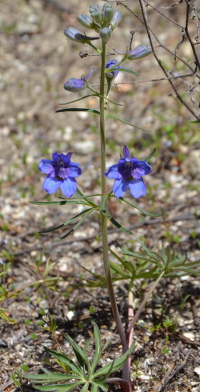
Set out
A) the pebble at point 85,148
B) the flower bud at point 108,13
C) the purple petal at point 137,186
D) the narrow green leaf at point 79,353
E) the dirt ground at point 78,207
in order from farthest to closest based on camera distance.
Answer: the pebble at point 85,148 → the dirt ground at point 78,207 → the narrow green leaf at point 79,353 → the purple petal at point 137,186 → the flower bud at point 108,13

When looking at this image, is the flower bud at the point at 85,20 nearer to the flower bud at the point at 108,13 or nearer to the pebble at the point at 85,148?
the flower bud at the point at 108,13

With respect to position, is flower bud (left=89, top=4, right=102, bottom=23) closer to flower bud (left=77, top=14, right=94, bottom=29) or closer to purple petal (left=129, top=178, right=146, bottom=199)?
flower bud (left=77, top=14, right=94, bottom=29)

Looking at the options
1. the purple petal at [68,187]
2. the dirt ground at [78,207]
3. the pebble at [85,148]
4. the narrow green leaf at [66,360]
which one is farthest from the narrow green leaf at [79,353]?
the pebble at [85,148]

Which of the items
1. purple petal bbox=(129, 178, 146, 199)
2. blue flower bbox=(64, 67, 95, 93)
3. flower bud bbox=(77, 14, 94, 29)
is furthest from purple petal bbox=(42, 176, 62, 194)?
flower bud bbox=(77, 14, 94, 29)

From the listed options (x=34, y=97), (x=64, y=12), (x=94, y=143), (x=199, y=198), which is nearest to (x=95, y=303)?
(x=199, y=198)

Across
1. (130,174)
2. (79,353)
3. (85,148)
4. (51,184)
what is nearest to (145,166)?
(130,174)

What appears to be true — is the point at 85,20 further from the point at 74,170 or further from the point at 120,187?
the point at 120,187

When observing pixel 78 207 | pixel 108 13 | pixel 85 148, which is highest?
pixel 85 148
